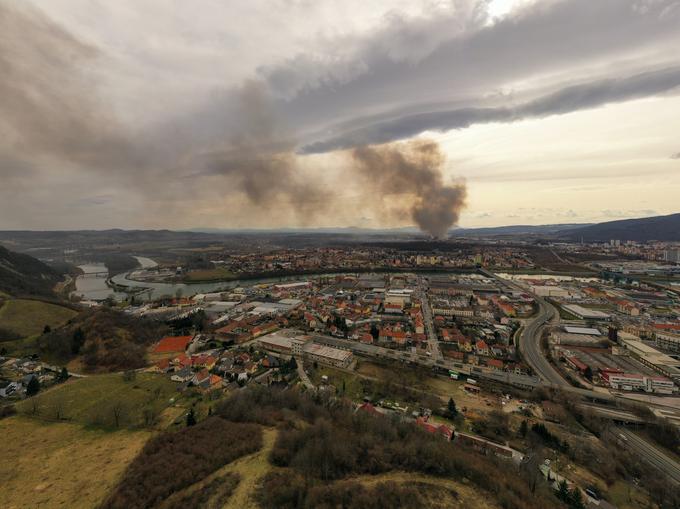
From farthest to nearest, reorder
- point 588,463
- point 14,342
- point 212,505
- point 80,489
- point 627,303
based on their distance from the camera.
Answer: point 627,303, point 14,342, point 588,463, point 80,489, point 212,505

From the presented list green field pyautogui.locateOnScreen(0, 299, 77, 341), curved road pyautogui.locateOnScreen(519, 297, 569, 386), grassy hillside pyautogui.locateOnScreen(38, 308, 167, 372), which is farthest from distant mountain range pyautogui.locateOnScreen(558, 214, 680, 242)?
green field pyautogui.locateOnScreen(0, 299, 77, 341)

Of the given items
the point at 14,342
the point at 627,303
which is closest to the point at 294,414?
the point at 14,342

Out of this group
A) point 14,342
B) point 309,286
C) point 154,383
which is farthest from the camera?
point 309,286

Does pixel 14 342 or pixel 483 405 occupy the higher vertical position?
pixel 14 342

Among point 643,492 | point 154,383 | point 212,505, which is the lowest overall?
point 643,492

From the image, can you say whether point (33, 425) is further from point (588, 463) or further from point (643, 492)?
point (643, 492)

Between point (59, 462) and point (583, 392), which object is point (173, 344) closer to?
point (59, 462)
